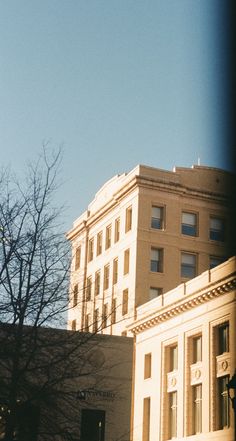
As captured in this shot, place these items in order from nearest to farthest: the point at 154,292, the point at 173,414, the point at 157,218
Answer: the point at 173,414 < the point at 154,292 < the point at 157,218

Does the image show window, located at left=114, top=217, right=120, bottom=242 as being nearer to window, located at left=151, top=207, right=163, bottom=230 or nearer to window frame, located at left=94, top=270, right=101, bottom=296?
window frame, located at left=94, top=270, right=101, bottom=296

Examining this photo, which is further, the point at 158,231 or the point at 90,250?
the point at 90,250

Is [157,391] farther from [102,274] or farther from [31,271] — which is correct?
[31,271]

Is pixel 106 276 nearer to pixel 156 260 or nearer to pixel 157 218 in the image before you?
pixel 156 260

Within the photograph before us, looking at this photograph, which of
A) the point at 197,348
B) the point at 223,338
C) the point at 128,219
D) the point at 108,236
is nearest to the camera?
the point at 223,338

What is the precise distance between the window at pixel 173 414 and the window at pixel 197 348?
2842 millimetres

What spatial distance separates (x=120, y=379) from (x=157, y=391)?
13.4 feet

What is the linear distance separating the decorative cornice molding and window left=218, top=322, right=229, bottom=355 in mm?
1670

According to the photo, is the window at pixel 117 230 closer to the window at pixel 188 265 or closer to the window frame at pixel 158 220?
the window frame at pixel 158 220

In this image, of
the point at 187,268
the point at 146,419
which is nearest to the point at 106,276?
the point at 187,268

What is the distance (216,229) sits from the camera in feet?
181

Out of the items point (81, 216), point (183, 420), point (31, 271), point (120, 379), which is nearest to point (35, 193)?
point (31, 271)

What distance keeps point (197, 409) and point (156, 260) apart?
55.3 feet

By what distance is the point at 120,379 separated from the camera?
4622 cm
